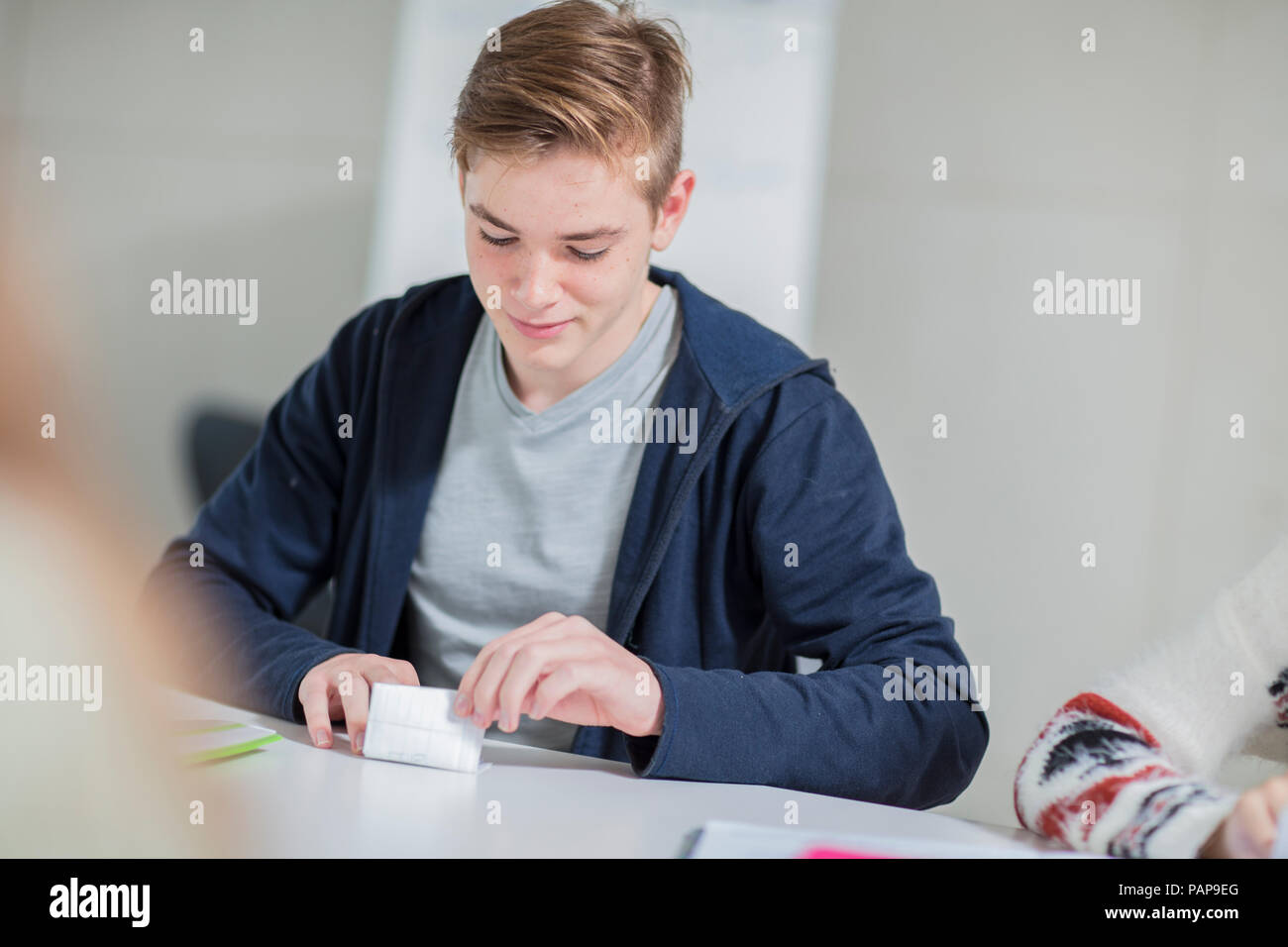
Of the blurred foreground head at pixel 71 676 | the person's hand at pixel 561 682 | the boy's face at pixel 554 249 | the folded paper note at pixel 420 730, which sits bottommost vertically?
the folded paper note at pixel 420 730

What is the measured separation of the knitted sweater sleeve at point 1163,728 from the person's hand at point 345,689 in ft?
1.71

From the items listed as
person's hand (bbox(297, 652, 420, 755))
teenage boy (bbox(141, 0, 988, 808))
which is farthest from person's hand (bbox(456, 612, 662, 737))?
person's hand (bbox(297, 652, 420, 755))

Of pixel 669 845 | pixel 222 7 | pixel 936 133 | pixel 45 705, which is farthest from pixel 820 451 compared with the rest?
pixel 222 7

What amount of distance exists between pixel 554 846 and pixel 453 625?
1.94ft

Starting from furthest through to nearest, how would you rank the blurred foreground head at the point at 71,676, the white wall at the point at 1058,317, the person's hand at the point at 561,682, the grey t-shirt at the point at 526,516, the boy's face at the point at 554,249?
the white wall at the point at 1058,317, the grey t-shirt at the point at 526,516, the boy's face at the point at 554,249, the person's hand at the point at 561,682, the blurred foreground head at the point at 71,676

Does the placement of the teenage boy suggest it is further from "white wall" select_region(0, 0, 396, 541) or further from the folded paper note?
"white wall" select_region(0, 0, 396, 541)

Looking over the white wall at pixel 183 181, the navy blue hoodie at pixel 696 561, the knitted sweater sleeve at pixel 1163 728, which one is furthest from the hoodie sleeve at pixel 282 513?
the white wall at pixel 183 181

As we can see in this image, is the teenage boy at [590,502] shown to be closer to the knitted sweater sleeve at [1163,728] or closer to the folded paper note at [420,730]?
the folded paper note at [420,730]

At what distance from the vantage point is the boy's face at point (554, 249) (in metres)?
1.07

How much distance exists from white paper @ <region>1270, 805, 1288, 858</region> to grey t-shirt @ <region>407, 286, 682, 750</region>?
2.29ft

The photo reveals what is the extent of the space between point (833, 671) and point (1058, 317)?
122 cm

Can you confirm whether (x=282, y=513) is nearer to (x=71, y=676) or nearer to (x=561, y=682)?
(x=561, y=682)

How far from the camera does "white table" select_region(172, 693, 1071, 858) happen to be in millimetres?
688
